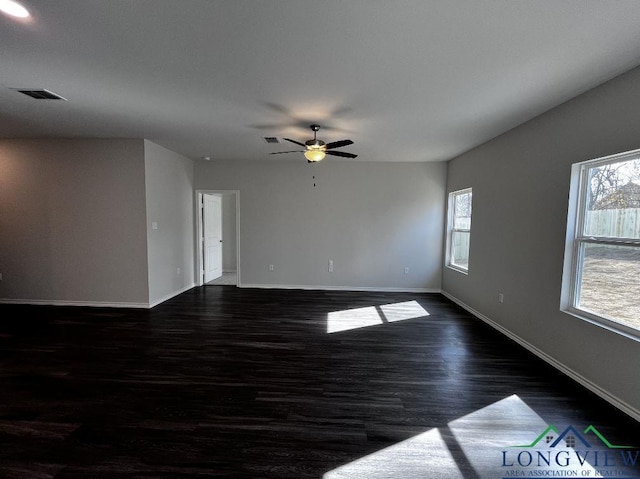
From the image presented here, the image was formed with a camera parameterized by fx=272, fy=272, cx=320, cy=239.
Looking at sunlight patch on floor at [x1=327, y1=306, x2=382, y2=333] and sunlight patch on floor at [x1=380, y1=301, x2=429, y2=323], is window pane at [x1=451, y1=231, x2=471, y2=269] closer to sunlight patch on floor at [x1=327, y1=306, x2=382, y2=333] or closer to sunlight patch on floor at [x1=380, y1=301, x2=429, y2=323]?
sunlight patch on floor at [x1=380, y1=301, x2=429, y2=323]

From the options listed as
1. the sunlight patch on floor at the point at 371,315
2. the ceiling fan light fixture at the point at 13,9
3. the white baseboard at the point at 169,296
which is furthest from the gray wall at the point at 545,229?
the white baseboard at the point at 169,296

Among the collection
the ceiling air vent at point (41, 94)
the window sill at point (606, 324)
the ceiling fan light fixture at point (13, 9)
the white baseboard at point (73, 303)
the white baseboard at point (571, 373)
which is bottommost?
the white baseboard at point (73, 303)

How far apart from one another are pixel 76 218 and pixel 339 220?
4.49m

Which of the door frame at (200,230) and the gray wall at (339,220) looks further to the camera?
the door frame at (200,230)

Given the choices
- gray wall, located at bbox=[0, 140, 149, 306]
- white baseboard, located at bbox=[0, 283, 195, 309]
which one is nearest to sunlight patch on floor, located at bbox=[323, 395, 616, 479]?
white baseboard, located at bbox=[0, 283, 195, 309]

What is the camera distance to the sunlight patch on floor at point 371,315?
382 centimetres

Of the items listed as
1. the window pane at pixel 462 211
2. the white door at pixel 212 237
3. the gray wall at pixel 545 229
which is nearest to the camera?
the gray wall at pixel 545 229

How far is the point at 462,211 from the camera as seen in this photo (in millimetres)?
5117

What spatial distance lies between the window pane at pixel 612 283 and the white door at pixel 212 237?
6.12 meters

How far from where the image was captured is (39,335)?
330 cm

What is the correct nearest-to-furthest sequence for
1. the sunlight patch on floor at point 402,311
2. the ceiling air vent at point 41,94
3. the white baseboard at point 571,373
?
the white baseboard at point 571,373
the ceiling air vent at point 41,94
the sunlight patch on floor at point 402,311

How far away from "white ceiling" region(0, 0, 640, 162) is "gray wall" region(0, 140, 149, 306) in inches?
33.7

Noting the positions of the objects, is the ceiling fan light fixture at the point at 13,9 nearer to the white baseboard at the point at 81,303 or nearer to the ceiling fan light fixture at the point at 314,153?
the ceiling fan light fixture at the point at 314,153

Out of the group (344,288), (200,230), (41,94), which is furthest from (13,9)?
(344,288)
